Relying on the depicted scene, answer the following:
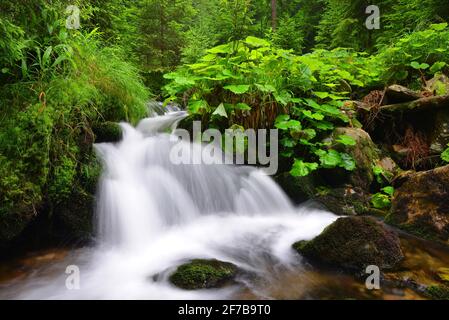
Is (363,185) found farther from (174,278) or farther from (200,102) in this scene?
(174,278)

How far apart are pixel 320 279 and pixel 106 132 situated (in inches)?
121

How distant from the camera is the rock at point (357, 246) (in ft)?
9.42

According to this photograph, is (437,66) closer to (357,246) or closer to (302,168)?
(302,168)

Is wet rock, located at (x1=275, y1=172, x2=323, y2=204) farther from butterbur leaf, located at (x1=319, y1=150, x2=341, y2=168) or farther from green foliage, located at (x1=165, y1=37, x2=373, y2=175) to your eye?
butterbur leaf, located at (x1=319, y1=150, x2=341, y2=168)

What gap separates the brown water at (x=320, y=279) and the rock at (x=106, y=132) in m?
1.57

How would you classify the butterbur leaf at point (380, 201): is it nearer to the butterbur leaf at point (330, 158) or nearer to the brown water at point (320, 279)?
the butterbur leaf at point (330, 158)

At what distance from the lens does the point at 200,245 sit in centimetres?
344

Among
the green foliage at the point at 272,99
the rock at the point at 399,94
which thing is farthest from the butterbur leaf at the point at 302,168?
the rock at the point at 399,94

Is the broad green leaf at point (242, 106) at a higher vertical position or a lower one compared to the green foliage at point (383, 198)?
higher

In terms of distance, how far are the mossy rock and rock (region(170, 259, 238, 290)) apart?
1506 millimetres

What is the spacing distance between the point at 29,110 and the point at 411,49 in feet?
20.1

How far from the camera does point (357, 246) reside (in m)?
2.89

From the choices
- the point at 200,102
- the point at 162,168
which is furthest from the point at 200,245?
the point at 200,102

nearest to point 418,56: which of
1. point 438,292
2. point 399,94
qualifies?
point 399,94
